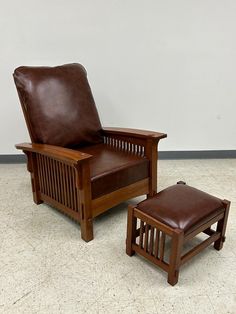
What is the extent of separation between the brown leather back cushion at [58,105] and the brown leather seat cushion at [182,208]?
80 cm

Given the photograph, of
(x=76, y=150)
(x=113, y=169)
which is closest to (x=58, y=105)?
(x=76, y=150)

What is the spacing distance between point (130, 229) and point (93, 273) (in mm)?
290

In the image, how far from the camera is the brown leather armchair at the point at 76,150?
1.58 m

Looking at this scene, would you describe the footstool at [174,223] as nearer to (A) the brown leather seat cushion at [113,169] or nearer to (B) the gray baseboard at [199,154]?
(A) the brown leather seat cushion at [113,169]

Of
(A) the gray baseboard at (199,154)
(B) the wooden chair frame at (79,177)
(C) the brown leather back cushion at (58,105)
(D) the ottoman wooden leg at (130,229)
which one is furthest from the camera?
(A) the gray baseboard at (199,154)

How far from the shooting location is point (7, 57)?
8.30ft

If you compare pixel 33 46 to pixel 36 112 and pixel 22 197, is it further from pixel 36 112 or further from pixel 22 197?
pixel 22 197

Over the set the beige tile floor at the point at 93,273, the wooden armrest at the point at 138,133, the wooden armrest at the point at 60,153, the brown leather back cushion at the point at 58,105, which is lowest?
the beige tile floor at the point at 93,273

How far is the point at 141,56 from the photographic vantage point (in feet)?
8.54

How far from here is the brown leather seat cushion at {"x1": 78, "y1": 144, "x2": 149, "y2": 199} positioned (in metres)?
1.58

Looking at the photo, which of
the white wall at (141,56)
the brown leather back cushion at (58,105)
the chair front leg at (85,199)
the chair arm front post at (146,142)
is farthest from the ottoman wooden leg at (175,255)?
the white wall at (141,56)

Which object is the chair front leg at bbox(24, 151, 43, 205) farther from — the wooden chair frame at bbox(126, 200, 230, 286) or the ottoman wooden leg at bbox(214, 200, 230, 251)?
the ottoman wooden leg at bbox(214, 200, 230, 251)

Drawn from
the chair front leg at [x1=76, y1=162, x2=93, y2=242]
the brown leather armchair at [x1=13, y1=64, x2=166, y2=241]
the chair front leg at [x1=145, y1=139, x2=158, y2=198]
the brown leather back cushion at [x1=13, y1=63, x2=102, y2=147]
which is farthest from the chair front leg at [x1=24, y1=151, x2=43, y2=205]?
the chair front leg at [x1=145, y1=139, x2=158, y2=198]

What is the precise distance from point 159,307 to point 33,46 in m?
2.34
